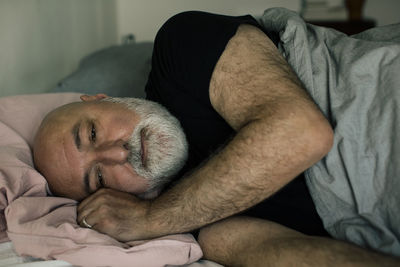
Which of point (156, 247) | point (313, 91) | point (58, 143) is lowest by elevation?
point (156, 247)

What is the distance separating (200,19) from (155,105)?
0.27 meters

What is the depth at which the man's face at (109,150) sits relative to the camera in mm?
1053

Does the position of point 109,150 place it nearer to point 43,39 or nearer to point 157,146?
point 157,146

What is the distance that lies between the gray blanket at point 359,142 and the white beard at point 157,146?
34 centimetres

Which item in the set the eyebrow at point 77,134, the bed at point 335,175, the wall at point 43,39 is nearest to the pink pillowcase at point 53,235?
the bed at point 335,175

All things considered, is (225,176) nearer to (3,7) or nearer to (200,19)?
(200,19)

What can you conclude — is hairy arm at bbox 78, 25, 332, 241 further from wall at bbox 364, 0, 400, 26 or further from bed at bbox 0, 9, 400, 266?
wall at bbox 364, 0, 400, 26

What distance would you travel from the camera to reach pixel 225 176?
0.88 metres

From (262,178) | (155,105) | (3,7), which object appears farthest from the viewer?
(3,7)

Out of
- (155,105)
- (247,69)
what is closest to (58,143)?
(155,105)

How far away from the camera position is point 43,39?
5.53 ft

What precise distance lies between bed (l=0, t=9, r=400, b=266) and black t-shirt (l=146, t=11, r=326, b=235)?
2.5 inches

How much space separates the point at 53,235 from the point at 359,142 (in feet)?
2.28

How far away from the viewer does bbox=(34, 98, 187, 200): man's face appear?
105cm
